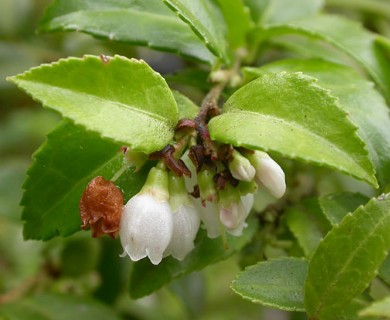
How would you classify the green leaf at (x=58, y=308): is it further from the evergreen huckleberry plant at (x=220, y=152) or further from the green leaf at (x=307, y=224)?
the green leaf at (x=307, y=224)

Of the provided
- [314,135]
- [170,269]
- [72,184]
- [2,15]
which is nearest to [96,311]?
[170,269]

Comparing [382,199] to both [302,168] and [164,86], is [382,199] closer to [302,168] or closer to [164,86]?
[164,86]

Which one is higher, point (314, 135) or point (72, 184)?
point (314, 135)

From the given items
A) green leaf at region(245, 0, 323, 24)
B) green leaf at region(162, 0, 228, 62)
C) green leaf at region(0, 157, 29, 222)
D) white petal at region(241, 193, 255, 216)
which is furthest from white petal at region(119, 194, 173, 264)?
green leaf at region(0, 157, 29, 222)

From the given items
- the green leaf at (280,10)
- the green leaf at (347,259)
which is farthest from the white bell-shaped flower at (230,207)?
the green leaf at (280,10)

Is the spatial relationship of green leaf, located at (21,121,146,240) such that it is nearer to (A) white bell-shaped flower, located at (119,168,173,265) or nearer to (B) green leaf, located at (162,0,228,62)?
(A) white bell-shaped flower, located at (119,168,173,265)

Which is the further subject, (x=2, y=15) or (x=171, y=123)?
(x=2, y=15)

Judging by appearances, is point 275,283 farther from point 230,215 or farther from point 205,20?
point 205,20

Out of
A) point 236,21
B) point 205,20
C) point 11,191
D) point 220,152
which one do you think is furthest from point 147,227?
point 11,191
